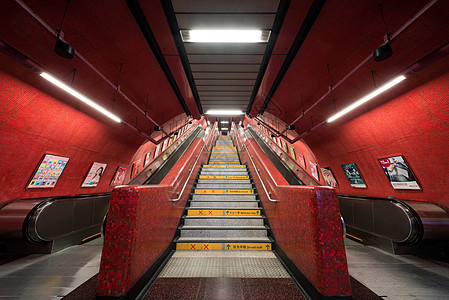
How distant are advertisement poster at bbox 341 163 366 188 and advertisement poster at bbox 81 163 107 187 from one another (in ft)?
32.6

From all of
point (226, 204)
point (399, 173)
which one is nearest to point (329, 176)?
point (399, 173)

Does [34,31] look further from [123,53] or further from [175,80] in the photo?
[175,80]

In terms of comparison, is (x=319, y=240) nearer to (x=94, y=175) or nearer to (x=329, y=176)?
(x=329, y=176)

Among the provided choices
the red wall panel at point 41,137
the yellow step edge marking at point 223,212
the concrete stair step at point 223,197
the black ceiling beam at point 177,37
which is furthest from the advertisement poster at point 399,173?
the red wall panel at point 41,137

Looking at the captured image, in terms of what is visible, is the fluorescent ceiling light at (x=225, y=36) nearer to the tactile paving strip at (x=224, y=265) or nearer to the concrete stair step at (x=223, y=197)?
the concrete stair step at (x=223, y=197)

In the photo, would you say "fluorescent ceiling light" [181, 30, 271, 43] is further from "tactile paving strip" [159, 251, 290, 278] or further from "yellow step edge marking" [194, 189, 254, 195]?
"tactile paving strip" [159, 251, 290, 278]

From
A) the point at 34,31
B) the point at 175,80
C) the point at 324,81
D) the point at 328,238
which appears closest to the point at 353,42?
the point at 324,81

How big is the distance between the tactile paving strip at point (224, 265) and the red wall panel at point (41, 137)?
457 centimetres

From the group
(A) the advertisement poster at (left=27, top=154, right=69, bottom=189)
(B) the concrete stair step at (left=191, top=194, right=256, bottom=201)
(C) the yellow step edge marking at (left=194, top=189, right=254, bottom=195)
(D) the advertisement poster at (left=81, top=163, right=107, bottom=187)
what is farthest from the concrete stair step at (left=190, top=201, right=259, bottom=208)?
(D) the advertisement poster at (left=81, top=163, right=107, bottom=187)

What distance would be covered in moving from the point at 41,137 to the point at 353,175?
393 inches

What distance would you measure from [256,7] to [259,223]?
4.26 m

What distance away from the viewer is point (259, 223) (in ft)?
10.2

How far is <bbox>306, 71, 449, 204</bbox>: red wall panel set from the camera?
3.41 m

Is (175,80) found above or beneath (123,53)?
above
